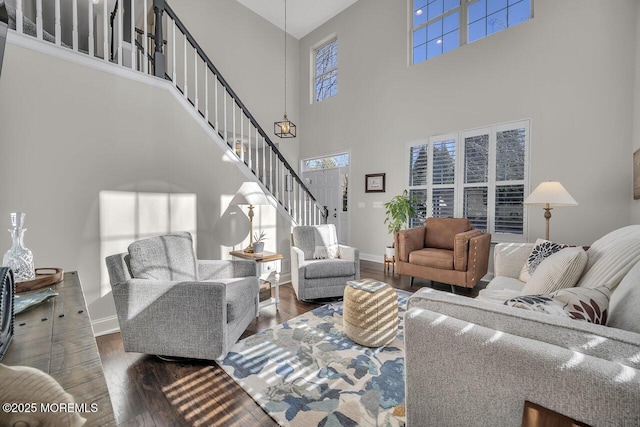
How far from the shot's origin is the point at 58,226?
7.53 feet

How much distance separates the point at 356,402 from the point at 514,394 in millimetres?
1055

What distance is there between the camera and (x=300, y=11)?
6.01m

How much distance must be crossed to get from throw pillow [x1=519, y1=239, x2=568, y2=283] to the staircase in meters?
2.74

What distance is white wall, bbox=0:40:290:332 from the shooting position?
2129mm

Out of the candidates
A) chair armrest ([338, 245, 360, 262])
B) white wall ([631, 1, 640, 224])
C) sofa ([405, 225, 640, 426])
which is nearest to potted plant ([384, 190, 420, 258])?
chair armrest ([338, 245, 360, 262])

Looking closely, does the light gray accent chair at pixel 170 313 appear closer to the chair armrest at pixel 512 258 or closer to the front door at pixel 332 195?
the chair armrest at pixel 512 258

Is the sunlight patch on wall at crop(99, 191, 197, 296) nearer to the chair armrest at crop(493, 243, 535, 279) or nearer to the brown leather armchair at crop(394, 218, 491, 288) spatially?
the brown leather armchair at crop(394, 218, 491, 288)

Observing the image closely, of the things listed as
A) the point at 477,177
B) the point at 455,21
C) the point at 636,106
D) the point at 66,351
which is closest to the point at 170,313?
the point at 66,351

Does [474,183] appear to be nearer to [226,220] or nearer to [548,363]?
[226,220]

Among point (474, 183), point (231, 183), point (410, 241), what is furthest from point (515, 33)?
point (231, 183)

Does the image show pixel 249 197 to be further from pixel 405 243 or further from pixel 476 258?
pixel 476 258

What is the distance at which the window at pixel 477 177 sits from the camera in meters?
3.92

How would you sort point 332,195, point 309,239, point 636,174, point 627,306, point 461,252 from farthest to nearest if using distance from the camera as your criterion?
point 332,195, point 309,239, point 461,252, point 636,174, point 627,306

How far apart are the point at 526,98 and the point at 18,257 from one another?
516 centimetres
